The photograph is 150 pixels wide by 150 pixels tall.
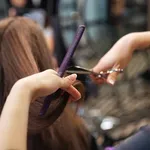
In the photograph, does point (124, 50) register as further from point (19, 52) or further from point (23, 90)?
point (23, 90)

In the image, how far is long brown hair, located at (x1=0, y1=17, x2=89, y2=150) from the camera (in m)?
0.99

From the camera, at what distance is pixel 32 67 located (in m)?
0.98

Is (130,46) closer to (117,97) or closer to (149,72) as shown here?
(117,97)

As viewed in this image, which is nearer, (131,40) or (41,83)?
(41,83)

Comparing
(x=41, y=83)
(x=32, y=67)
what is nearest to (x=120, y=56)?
(x=32, y=67)

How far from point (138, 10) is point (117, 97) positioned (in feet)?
3.71

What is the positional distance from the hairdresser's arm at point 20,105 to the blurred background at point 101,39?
1.77 meters

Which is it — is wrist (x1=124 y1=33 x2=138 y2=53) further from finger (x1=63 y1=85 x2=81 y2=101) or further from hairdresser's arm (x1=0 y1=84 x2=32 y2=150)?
hairdresser's arm (x1=0 y1=84 x2=32 y2=150)

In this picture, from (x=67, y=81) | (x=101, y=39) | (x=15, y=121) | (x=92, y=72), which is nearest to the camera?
(x=15, y=121)

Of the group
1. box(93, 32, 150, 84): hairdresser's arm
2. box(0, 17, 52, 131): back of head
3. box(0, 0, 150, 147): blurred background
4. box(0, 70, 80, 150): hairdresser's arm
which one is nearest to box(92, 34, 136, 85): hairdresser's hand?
box(93, 32, 150, 84): hairdresser's arm

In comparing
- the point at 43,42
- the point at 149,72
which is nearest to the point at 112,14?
the point at 149,72

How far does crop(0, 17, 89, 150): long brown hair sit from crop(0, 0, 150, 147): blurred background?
1294 millimetres

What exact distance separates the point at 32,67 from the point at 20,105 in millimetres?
399

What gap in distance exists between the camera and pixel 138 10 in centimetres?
430
